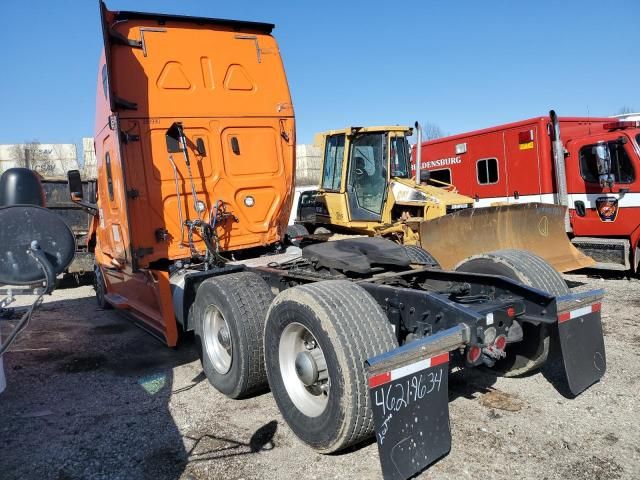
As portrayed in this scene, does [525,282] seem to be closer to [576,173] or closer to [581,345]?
[581,345]

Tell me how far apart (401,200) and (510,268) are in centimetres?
476

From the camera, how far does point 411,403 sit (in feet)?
8.65

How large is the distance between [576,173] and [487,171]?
6.28ft

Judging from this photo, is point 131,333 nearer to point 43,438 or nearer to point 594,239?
point 43,438

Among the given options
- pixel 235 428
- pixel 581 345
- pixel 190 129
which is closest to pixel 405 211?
pixel 190 129

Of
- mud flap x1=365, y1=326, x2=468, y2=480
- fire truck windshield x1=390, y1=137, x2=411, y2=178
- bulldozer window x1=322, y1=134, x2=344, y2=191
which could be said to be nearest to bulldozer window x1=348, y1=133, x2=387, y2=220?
fire truck windshield x1=390, y1=137, x2=411, y2=178

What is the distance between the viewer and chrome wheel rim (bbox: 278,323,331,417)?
10.7 ft

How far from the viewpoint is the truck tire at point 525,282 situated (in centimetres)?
373

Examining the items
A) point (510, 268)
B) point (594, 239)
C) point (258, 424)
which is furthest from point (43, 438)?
point (594, 239)

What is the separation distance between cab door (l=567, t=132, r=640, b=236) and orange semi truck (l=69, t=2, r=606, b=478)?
5.12m

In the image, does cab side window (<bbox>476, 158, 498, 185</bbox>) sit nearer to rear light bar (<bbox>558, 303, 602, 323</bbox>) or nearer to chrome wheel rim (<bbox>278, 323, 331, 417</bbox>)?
rear light bar (<bbox>558, 303, 602, 323</bbox>)

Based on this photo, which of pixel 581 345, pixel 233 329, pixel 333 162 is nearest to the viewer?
pixel 581 345

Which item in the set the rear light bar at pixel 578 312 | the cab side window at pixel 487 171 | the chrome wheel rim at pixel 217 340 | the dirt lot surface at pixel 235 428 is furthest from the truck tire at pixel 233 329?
the cab side window at pixel 487 171

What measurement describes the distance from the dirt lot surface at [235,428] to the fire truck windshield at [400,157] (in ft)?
15.0
